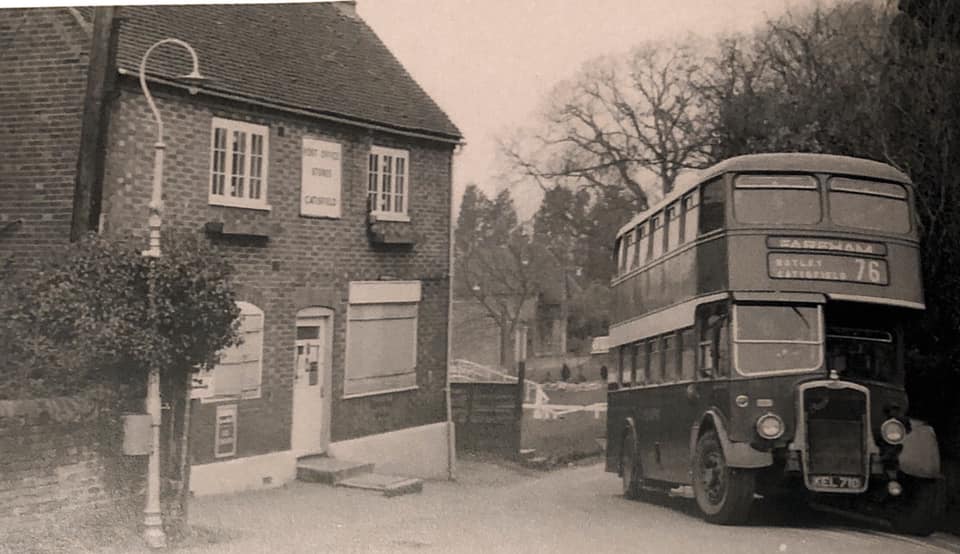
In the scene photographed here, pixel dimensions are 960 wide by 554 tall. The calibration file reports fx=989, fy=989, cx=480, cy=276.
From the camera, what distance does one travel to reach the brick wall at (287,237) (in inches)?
173

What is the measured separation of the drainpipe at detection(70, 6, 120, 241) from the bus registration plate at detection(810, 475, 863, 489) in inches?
132

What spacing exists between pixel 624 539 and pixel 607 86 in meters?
2.08

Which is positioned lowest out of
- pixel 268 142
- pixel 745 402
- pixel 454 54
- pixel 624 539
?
pixel 624 539

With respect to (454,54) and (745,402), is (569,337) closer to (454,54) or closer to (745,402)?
(745,402)

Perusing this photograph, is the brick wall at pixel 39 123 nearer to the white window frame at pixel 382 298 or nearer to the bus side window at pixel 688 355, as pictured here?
the white window frame at pixel 382 298

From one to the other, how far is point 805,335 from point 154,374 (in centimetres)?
293

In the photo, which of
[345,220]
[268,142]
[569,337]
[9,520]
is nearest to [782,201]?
[569,337]

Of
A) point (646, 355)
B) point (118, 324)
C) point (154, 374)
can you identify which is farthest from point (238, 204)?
point (646, 355)

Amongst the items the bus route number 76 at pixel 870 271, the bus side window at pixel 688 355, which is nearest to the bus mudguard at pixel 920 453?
the bus route number 76 at pixel 870 271

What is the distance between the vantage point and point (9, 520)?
4270mm

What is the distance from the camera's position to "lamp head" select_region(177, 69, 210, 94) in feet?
14.6

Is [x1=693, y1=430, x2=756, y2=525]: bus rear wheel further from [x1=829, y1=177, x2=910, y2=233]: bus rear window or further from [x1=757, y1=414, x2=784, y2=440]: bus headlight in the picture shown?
[x1=829, y1=177, x2=910, y2=233]: bus rear window

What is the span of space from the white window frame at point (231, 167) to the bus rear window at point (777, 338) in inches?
89.9

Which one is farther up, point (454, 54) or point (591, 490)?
point (454, 54)
